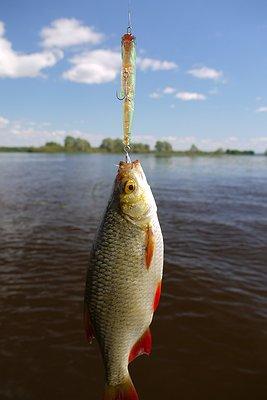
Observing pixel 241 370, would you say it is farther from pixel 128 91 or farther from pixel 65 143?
pixel 65 143

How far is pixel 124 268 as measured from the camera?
266cm

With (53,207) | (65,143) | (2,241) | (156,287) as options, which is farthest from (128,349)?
(65,143)

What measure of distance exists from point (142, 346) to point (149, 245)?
802mm

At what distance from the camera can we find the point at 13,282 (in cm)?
936

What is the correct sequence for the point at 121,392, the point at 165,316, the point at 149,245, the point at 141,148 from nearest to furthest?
Result: 1. the point at 149,245
2. the point at 121,392
3. the point at 165,316
4. the point at 141,148

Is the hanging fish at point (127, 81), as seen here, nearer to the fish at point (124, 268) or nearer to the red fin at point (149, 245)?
the fish at point (124, 268)

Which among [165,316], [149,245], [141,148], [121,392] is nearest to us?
[149,245]

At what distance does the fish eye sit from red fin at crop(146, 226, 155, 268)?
289 millimetres

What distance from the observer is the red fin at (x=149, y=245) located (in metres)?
2.64

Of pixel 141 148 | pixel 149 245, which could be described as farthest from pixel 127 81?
pixel 141 148

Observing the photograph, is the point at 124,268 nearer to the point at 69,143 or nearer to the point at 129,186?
the point at 129,186

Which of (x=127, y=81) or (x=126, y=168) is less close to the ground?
(x=127, y=81)

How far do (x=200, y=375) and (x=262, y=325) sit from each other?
201cm

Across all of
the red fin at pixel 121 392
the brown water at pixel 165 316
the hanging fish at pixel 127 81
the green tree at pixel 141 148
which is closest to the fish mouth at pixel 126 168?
the hanging fish at pixel 127 81
